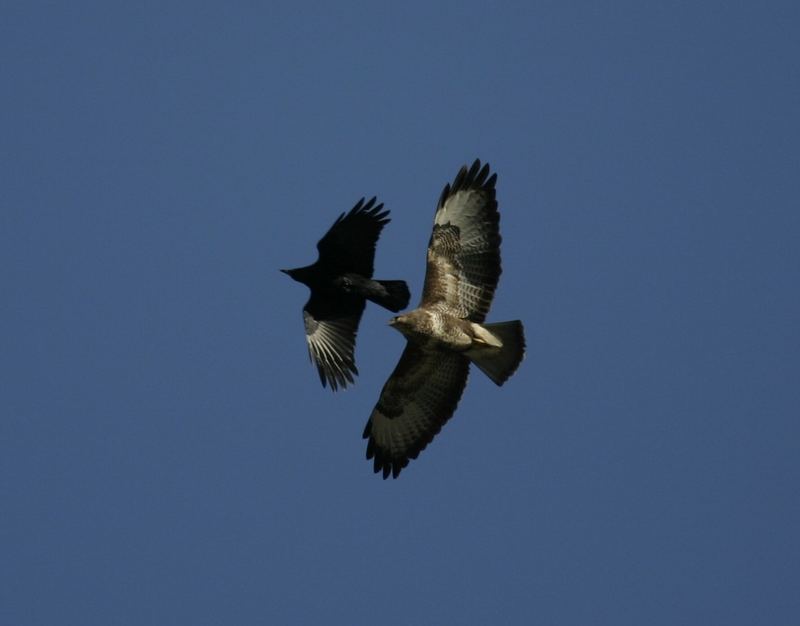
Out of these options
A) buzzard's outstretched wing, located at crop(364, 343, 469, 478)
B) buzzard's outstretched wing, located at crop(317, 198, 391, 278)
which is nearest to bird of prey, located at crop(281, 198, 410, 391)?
buzzard's outstretched wing, located at crop(317, 198, 391, 278)

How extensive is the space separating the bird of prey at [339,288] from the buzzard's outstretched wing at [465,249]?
2.29m

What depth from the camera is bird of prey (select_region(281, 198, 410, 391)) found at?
49.7 ft

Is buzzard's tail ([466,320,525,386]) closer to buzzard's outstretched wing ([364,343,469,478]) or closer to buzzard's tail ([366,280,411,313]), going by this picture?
buzzard's outstretched wing ([364,343,469,478])

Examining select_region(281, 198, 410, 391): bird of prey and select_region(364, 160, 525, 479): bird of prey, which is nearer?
select_region(364, 160, 525, 479): bird of prey

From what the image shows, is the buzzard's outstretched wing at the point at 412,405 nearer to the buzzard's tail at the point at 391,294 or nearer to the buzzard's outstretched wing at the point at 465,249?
the buzzard's outstretched wing at the point at 465,249

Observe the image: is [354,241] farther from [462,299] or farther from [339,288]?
[462,299]

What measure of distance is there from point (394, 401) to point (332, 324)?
2080mm

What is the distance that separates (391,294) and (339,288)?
0.75 metres

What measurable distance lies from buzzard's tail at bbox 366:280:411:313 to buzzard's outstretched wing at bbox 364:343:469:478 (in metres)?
1.39

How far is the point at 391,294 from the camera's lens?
48.0 ft

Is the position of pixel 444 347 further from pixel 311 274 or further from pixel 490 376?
pixel 311 274

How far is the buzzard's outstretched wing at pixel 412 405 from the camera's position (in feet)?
A: 43.5

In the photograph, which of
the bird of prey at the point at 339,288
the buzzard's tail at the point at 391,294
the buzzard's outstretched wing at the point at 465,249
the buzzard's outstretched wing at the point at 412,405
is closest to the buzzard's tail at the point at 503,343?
the buzzard's outstretched wing at the point at 465,249

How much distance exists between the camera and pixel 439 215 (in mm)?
12875
